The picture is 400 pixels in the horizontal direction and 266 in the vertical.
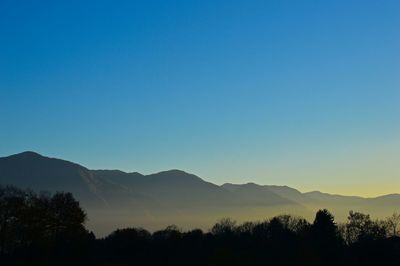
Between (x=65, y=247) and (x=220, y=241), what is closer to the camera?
(x=65, y=247)

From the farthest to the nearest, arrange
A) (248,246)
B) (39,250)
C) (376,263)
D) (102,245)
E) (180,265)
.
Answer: (102,245) → (248,246) → (180,265) → (376,263) → (39,250)

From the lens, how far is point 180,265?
101 m

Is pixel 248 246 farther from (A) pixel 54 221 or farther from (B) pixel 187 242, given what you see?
(A) pixel 54 221

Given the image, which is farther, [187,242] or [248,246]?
[187,242]

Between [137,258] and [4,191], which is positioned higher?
[4,191]

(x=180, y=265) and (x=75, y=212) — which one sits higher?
(x=75, y=212)

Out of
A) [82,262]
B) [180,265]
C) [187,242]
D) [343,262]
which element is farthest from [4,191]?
[343,262]

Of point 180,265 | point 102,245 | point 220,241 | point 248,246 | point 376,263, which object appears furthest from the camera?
point 102,245

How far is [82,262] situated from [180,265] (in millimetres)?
21191

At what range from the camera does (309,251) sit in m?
83.2

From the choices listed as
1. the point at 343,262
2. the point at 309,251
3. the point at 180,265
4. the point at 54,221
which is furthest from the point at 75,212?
the point at 343,262

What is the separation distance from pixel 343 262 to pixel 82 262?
4289cm

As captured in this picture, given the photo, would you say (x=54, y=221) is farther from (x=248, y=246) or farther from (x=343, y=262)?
(x=343, y=262)

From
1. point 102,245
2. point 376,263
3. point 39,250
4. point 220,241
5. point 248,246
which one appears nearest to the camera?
point 39,250
